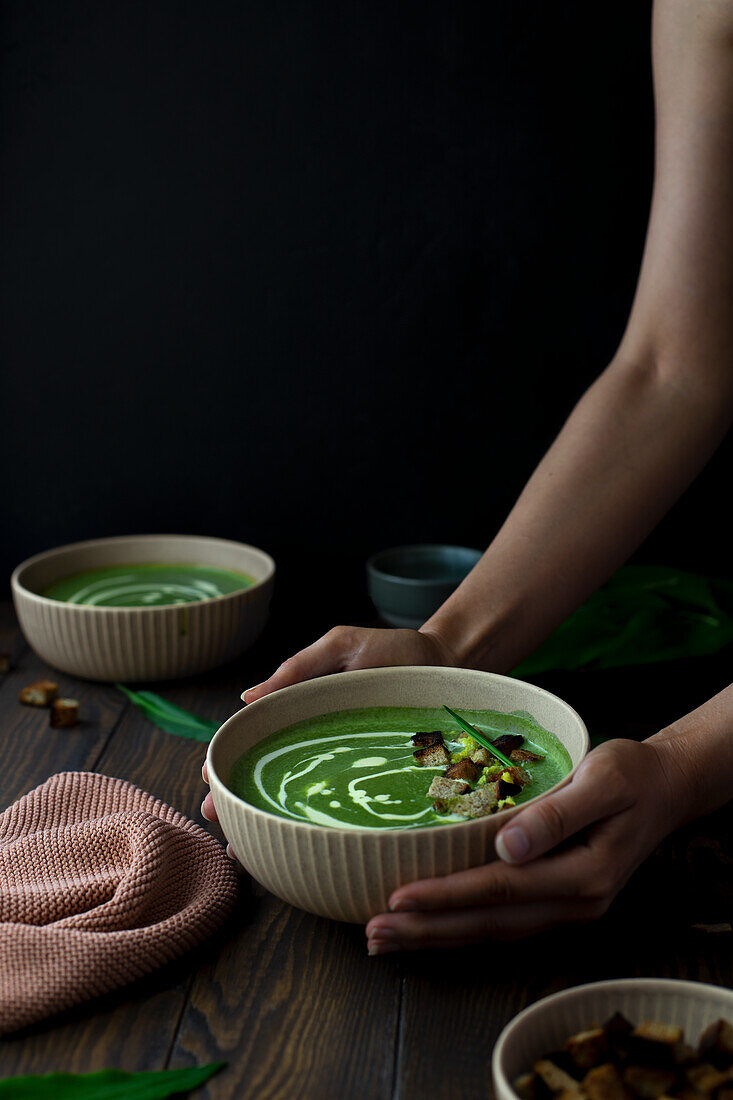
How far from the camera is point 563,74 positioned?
1576 mm

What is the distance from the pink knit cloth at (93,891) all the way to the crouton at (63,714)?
23 cm

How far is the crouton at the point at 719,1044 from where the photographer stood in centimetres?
62

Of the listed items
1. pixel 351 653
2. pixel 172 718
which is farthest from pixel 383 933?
pixel 172 718

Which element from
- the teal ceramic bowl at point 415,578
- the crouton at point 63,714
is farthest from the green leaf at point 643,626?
the crouton at point 63,714

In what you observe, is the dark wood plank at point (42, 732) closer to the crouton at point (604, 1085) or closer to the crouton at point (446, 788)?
the crouton at point (446, 788)

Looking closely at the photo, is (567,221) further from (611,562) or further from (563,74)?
(611,562)

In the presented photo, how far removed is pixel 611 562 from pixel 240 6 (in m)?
1.02

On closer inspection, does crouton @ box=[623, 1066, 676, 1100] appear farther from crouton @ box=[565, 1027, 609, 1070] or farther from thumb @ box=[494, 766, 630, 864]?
thumb @ box=[494, 766, 630, 864]

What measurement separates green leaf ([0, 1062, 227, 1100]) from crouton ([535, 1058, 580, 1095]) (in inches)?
8.8

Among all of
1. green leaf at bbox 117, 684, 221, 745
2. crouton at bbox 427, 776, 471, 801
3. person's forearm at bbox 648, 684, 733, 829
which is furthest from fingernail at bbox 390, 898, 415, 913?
green leaf at bbox 117, 684, 221, 745

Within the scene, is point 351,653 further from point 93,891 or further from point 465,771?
point 93,891

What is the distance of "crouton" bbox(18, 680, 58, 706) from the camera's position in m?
1.32

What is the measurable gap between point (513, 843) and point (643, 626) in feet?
2.58

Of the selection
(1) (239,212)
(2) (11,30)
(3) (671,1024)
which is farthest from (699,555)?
(2) (11,30)
